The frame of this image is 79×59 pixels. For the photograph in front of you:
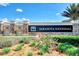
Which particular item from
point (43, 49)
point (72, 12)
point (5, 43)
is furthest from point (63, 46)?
point (5, 43)

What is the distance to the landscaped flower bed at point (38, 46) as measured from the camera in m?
3.61

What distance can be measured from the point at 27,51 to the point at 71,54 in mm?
624

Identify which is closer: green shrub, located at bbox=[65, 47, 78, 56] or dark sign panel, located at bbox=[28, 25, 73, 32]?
green shrub, located at bbox=[65, 47, 78, 56]

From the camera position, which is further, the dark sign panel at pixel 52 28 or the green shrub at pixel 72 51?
the dark sign panel at pixel 52 28

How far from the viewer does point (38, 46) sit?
366cm

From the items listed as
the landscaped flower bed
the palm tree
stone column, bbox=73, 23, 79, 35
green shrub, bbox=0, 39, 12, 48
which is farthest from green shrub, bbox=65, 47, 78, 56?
green shrub, bbox=0, 39, 12, 48

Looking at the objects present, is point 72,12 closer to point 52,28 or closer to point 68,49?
point 52,28

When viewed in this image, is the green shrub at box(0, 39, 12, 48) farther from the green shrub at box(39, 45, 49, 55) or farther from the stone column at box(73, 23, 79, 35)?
the stone column at box(73, 23, 79, 35)

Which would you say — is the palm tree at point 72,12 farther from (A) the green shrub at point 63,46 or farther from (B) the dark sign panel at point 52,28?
(A) the green shrub at point 63,46

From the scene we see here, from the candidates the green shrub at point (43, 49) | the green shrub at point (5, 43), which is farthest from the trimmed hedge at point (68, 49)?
the green shrub at point (5, 43)

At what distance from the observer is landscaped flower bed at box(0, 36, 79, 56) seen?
3607mm

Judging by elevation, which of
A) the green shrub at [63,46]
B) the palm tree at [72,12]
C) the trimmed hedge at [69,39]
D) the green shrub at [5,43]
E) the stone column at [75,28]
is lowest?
the green shrub at [63,46]

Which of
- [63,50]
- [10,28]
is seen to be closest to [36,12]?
[10,28]

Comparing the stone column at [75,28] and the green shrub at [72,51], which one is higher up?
the stone column at [75,28]
